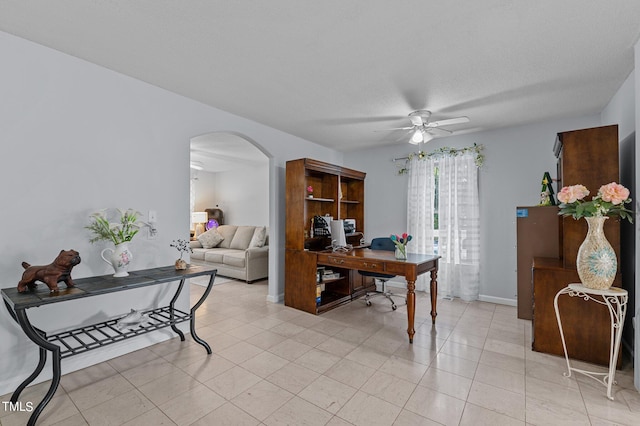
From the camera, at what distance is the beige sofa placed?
5635mm

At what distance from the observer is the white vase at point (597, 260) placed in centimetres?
217

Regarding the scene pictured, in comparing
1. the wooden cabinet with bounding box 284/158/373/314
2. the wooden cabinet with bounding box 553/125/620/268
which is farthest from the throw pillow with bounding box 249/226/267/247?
the wooden cabinet with bounding box 553/125/620/268

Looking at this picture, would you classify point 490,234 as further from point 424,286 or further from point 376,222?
point 376,222

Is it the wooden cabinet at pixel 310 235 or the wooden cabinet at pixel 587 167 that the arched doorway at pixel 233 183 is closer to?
the wooden cabinet at pixel 310 235

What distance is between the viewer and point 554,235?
3.43 m

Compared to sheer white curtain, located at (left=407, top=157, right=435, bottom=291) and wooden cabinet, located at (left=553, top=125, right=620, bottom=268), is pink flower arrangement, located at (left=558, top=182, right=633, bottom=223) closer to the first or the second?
wooden cabinet, located at (left=553, top=125, right=620, bottom=268)

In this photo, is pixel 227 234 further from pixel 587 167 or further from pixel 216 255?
pixel 587 167

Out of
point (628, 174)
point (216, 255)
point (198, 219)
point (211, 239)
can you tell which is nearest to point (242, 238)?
point (216, 255)

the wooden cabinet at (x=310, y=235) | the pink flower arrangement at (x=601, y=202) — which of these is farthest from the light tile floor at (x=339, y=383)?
the pink flower arrangement at (x=601, y=202)

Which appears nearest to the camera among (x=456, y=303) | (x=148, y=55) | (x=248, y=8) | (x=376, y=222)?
(x=248, y=8)

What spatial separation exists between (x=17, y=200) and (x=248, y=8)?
215 centimetres

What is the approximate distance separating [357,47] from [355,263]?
2.21 m

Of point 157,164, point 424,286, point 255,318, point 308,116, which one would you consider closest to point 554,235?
point 424,286

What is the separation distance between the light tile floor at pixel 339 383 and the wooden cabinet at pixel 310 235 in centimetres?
65
